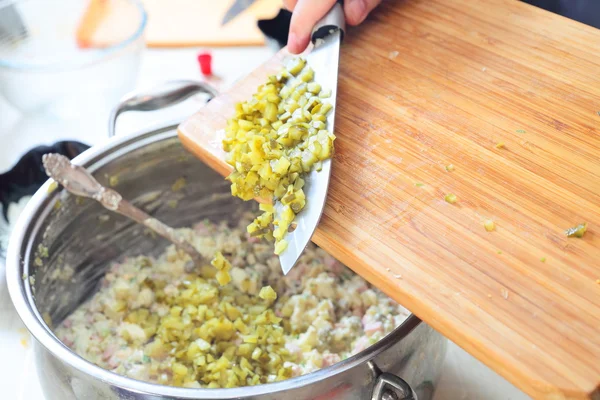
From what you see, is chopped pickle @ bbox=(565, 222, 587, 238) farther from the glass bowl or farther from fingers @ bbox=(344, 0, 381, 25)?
the glass bowl

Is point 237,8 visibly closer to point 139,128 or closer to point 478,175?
point 139,128

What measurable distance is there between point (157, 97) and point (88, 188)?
0.66ft

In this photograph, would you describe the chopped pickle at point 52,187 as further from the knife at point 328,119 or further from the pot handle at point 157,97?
the knife at point 328,119

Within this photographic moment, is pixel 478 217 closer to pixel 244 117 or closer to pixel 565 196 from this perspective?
pixel 565 196

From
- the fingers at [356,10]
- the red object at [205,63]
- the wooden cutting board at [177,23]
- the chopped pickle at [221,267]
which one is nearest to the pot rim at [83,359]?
the chopped pickle at [221,267]

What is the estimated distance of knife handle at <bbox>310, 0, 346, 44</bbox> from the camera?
0.93m

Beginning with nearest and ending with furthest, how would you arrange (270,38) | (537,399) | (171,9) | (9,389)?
(537,399) < (9,389) < (270,38) < (171,9)

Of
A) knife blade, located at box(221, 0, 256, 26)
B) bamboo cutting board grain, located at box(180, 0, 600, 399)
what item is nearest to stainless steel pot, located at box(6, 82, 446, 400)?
bamboo cutting board grain, located at box(180, 0, 600, 399)

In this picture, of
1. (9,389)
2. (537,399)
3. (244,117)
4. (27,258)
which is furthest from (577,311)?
(9,389)

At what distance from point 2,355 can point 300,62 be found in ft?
2.42

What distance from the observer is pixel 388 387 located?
72cm

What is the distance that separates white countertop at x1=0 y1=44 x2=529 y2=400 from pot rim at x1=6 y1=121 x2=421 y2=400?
0.18 feet

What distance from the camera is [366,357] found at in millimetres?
711

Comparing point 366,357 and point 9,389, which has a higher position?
point 366,357
